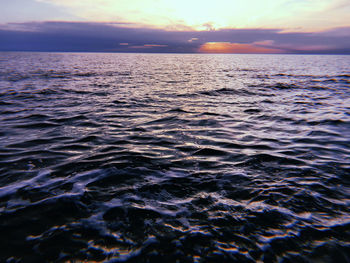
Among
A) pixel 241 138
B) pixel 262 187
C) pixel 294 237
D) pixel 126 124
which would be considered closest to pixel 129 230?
pixel 294 237

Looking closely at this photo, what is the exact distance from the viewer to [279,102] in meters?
15.3

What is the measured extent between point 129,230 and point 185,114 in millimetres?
8836

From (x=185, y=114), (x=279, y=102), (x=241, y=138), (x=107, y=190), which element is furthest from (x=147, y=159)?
(x=279, y=102)

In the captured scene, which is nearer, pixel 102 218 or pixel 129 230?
pixel 129 230

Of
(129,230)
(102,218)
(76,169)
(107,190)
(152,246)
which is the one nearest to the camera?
(152,246)

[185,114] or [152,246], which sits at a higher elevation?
[152,246]

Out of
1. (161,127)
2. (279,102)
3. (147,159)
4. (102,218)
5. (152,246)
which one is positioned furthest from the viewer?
(279,102)

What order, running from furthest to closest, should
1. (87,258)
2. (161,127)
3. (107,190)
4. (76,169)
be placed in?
(161,127) → (76,169) → (107,190) → (87,258)

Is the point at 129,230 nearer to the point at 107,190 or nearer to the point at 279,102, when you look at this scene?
the point at 107,190

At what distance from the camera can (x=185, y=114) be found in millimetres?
12016

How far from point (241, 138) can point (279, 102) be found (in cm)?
874

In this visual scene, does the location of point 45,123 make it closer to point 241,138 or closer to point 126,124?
point 126,124

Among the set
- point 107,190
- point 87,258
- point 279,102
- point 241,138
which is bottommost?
point 279,102

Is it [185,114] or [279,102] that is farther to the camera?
[279,102]
